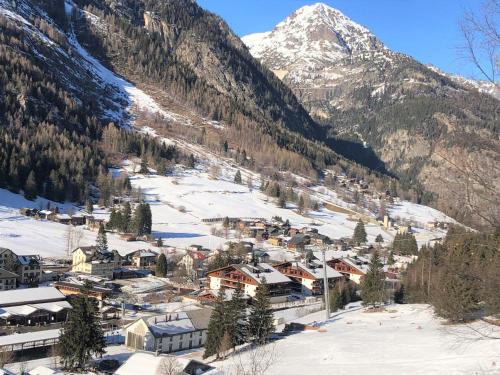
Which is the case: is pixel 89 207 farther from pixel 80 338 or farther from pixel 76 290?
pixel 80 338

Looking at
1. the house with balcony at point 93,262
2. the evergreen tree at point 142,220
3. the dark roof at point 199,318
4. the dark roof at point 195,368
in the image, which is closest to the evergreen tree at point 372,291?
the dark roof at point 199,318

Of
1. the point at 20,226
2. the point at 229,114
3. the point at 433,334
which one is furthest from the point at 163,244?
the point at 229,114

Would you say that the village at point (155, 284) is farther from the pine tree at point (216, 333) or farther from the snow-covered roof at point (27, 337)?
the pine tree at point (216, 333)

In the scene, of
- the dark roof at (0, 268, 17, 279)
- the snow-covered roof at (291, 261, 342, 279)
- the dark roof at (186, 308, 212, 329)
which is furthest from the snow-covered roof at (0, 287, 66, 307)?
the snow-covered roof at (291, 261, 342, 279)

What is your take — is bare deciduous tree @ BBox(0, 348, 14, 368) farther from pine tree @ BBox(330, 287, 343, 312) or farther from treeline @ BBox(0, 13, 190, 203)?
treeline @ BBox(0, 13, 190, 203)

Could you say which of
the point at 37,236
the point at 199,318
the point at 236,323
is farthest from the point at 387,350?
the point at 37,236

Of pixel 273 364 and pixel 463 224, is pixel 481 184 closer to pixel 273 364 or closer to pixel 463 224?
pixel 463 224
